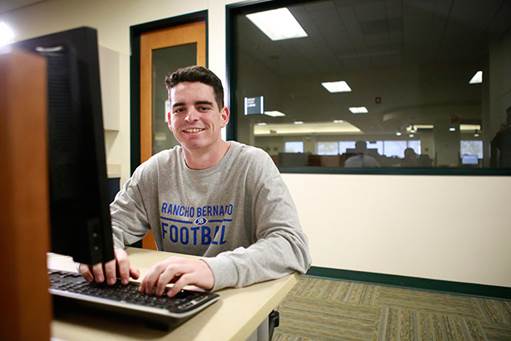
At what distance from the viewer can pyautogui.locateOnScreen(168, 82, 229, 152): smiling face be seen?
1166mm

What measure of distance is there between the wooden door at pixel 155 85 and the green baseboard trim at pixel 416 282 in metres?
1.74

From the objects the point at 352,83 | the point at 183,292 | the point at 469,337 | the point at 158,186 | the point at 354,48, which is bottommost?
the point at 469,337

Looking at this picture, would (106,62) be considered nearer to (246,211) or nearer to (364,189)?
(364,189)

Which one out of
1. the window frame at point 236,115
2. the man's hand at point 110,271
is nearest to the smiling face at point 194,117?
the man's hand at point 110,271

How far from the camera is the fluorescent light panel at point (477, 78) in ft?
8.29

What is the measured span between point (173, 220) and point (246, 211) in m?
0.25

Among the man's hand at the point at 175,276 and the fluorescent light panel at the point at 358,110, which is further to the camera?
the fluorescent light panel at the point at 358,110

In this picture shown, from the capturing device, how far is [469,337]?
1.85 m

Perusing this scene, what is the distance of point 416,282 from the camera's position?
2.58 meters

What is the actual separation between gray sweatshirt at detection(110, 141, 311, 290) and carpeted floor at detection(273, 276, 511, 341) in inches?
39.4

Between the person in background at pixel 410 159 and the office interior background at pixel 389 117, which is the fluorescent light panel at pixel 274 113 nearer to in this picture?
the office interior background at pixel 389 117

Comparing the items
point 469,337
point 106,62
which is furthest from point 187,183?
point 106,62

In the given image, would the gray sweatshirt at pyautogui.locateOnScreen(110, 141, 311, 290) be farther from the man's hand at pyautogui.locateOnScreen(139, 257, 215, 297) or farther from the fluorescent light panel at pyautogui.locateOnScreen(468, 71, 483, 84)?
the fluorescent light panel at pyautogui.locateOnScreen(468, 71, 483, 84)

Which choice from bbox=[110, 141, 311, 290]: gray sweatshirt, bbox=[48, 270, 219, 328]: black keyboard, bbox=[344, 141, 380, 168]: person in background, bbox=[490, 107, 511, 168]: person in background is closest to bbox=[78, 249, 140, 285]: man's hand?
bbox=[48, 270, 219, 328]: black keyboard
